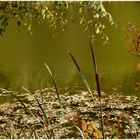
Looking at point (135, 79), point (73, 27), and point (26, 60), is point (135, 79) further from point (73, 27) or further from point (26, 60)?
point (73, 27)

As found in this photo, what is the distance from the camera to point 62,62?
57.0 ft

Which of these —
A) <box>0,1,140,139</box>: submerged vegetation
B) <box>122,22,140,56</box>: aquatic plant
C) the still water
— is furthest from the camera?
the still water

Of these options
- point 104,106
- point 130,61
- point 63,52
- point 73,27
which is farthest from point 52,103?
point 73,27

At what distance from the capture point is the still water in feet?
46.9

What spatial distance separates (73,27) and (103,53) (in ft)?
33.9

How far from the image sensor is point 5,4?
13.3 feet

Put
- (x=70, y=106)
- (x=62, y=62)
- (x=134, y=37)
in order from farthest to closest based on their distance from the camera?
1. (x=62, y=62)
2. (x=70, y=106)
3. (x=134, y=37)

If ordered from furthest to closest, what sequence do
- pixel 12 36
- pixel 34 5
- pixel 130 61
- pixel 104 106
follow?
pixel 12 36 → pixel 130 61 → pixel 104 106 → pixel 34 5

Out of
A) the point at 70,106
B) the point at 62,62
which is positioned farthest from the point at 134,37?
the point at 62,62

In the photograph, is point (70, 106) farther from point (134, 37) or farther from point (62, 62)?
point (62, 62)

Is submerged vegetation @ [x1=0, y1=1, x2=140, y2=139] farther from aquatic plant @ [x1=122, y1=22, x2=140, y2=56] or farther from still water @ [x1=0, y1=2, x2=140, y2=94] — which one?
still water @ [x1=0, y1=2, x2=140, y2=94]

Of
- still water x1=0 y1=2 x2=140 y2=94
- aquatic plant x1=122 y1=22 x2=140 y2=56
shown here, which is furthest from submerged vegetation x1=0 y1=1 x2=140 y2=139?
still water x1=0 y1=2 x2=140 y2=94

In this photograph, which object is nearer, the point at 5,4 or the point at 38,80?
the point at 5,4

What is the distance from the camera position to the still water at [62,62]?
14.3 meters
